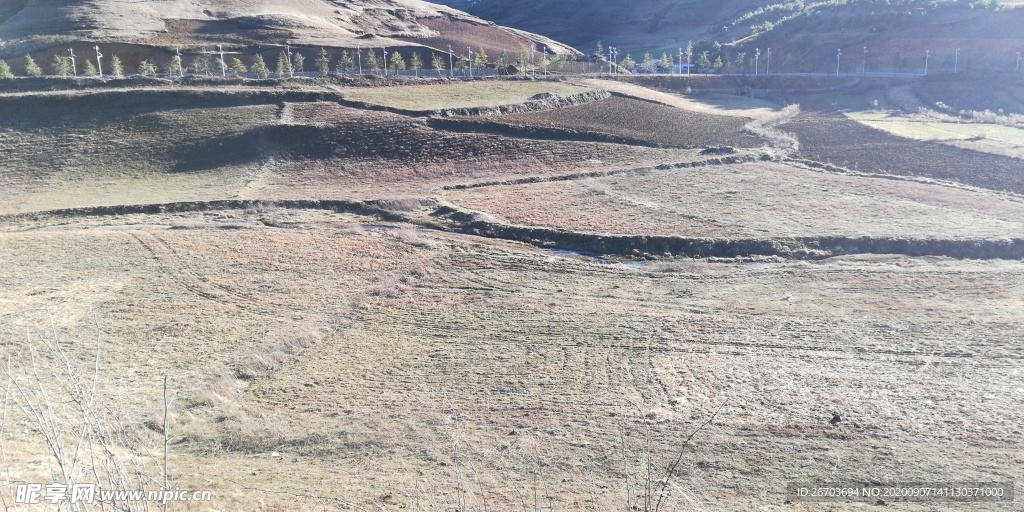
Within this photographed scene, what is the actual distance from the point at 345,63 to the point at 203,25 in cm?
1916

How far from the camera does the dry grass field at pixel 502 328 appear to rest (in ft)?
45.7

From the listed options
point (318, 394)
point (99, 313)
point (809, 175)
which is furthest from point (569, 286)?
point (809, 175)

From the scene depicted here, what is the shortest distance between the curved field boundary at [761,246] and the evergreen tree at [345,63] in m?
45.4

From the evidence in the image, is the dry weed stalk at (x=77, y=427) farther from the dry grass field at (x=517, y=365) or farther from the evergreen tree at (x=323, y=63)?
the evergreen tree at (x=323, y=63)

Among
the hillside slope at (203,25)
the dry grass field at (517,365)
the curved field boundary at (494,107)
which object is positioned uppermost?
the hillside slope at (203,25)

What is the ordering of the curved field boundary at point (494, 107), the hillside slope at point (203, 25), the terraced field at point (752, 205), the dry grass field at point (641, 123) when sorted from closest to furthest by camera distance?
the terraced field at point (752, 205) → the dry grass field at point (641, 123) → the curved field boundary at point (494, 107) → the hillside slope at point (203, 25)

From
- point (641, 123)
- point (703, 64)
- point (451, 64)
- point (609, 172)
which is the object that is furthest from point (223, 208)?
point (703, 64)

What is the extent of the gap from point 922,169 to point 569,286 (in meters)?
25.7

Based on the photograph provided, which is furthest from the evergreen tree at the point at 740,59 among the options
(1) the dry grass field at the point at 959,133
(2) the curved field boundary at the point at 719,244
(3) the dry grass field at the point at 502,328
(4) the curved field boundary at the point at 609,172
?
(2) the curved field boundary at the point at 719,244

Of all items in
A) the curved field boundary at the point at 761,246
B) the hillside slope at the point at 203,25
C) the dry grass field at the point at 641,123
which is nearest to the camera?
the curved field boundary at the point at 761,246

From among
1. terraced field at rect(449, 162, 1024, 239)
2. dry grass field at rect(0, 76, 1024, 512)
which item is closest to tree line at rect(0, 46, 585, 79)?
dry grass field at rect(0, 76, 1024, 512)

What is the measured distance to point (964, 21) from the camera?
8944cm

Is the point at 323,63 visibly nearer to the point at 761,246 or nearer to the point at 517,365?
the point at 761,246

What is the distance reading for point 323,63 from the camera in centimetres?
7031
